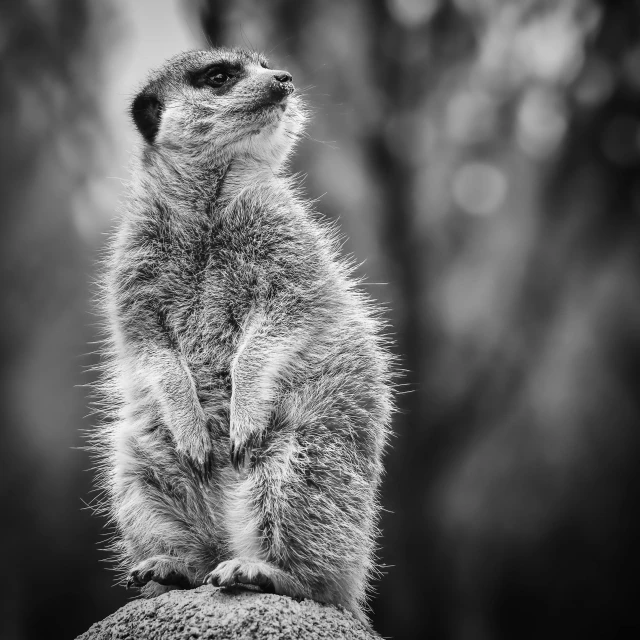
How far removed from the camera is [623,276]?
5078 millimetres

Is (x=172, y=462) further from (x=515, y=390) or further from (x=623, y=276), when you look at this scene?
(x=623, y=276)

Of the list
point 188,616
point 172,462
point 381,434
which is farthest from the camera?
point 381,434

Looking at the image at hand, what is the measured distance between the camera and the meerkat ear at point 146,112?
7.96 ft

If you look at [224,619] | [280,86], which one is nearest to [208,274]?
[280,86]

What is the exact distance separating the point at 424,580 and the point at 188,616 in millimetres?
3472

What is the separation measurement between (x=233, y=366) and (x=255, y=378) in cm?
9

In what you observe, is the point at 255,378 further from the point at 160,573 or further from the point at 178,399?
the point at 160,573

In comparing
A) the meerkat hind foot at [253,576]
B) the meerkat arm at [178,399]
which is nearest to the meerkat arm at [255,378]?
the meerkat arm at [178,399]

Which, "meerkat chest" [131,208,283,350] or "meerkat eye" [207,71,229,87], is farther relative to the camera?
"meerkat eye" [207,71,229,87]

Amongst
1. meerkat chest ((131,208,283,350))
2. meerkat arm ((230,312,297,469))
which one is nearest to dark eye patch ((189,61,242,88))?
meerkat chest ((131,208,283,350))

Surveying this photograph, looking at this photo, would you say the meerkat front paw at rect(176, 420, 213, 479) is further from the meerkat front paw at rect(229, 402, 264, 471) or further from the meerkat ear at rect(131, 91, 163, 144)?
the meerkat ear at rect(131, 91, 163, 144)

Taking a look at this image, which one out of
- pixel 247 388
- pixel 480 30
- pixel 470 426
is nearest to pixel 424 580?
pixel 470 426

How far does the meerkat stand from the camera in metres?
1.99

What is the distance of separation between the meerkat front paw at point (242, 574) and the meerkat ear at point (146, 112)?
1.45m
